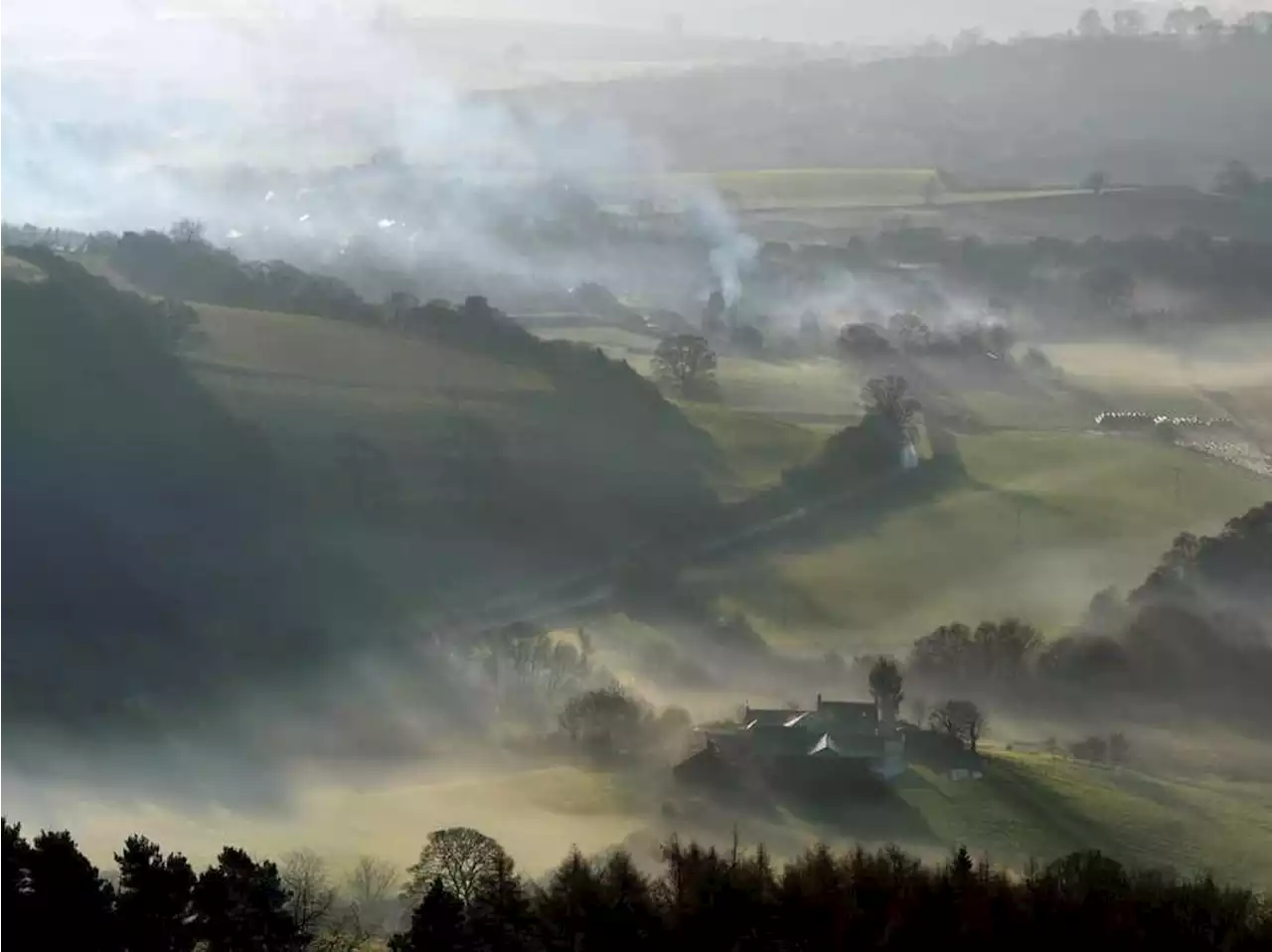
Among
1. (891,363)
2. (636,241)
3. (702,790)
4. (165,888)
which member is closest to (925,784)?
(702,790)

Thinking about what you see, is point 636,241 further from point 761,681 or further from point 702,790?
point 702,790

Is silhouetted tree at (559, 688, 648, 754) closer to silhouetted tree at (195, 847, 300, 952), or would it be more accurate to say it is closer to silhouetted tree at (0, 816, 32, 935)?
silhouetted tree at (195, 847, 300, 952)

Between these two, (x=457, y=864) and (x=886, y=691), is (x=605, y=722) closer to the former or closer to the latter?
(x=886, y=691)

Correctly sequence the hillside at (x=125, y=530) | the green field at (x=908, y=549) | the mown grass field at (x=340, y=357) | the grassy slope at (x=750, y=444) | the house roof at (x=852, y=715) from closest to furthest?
1. the green field at (x=908, y=549)
2. the house roof at (x=852, y=715)
3. the hillside at (x=125, y=530)
4. the grassy slope at (x=750, y=444)
5. the mown grass field at (x=340, y=357)

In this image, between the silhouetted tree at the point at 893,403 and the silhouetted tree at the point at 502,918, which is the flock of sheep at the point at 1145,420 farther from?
the silhouetted tree at the point at 502,918

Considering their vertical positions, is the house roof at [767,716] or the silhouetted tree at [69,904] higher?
the house roof at [767,716]

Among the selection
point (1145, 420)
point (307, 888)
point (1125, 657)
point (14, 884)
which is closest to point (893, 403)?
point (1145, 420)

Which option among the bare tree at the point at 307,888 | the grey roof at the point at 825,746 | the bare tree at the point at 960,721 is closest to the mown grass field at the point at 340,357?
the bare tree at the point at 960,721
